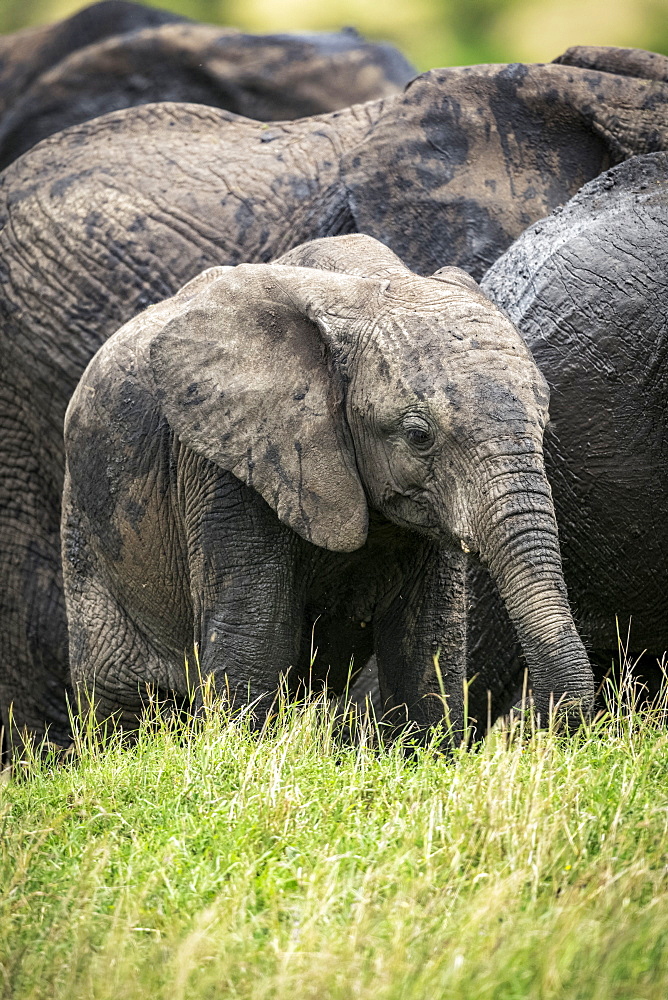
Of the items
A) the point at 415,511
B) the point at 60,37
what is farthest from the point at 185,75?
the point at 415,511

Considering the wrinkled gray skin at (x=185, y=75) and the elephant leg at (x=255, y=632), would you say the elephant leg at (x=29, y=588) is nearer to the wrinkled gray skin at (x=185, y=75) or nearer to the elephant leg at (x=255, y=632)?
the elephant leg at (x=255, y=632)

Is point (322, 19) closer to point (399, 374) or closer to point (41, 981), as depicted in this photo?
point (399, 374)

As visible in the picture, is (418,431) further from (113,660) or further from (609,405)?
(113,660)

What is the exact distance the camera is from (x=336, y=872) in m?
3.25

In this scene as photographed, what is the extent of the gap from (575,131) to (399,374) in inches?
129

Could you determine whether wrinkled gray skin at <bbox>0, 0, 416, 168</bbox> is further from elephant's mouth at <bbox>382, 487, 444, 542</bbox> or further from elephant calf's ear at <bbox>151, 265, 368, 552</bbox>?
elephant's mouth at <bbox>382, 487, 444, 542</bbox>

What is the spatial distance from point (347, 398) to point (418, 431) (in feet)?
1.04

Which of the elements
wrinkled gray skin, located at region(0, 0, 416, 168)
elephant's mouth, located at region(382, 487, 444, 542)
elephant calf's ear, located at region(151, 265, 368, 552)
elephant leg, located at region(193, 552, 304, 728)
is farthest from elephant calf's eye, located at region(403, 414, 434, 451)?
wrinkled gray skin, located at region(0, 0, 416, 168)

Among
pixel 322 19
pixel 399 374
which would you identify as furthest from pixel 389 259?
pixel 322 19

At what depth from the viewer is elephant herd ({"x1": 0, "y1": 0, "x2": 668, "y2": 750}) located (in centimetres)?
423

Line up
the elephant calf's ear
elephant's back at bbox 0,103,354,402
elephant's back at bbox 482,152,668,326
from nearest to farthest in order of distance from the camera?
the elephant calf's ear
elephant's back at bbox 482,152,668,326
elephant's back at bbox 0,103,354,402

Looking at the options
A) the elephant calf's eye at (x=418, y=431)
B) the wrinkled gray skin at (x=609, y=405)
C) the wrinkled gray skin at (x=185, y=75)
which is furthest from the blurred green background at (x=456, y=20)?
the elephant calf's eye at (x=418, y=431)

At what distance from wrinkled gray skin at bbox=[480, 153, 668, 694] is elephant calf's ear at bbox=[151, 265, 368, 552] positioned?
1.23 meters

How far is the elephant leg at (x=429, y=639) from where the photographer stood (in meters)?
4.87
